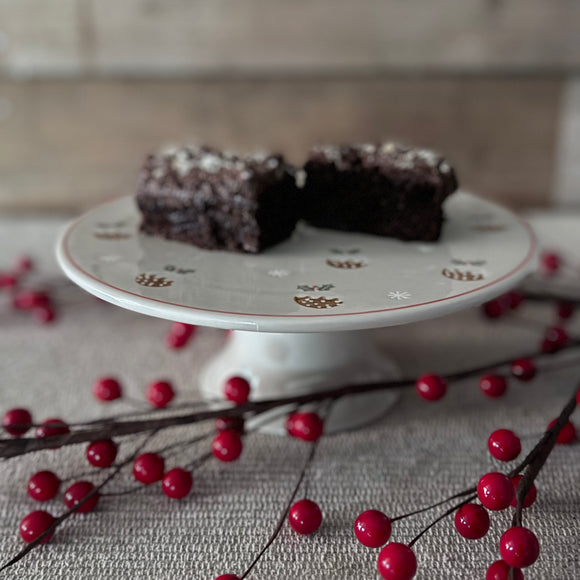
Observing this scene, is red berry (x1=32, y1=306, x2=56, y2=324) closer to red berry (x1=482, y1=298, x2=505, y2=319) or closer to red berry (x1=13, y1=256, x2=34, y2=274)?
red berry (x1=13, y1=256, x2=34, y2=274)

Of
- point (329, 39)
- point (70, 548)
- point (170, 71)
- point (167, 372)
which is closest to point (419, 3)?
point (329, 39)

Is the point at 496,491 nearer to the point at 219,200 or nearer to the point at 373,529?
the point at 373,529

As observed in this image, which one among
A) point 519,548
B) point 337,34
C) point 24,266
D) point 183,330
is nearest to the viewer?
point 519,548

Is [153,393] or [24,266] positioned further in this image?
[24,266]

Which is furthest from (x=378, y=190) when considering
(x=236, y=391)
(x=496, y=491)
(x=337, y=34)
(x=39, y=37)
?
(x=39, y=37)

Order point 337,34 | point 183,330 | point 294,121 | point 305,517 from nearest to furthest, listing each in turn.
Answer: point 305,517, point 183,330, point 337,34, point 294,121

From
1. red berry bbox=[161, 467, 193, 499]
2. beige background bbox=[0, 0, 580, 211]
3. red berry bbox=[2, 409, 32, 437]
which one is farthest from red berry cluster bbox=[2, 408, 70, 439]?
beige background bbox=[0, 0, 580, 211]

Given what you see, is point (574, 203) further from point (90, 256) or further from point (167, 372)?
point (90, 256)
